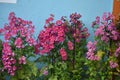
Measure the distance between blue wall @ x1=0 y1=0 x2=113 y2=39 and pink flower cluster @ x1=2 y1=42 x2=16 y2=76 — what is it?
1.71 feet

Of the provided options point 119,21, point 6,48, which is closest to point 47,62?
point 6,48

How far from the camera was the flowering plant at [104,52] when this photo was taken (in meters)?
2.26

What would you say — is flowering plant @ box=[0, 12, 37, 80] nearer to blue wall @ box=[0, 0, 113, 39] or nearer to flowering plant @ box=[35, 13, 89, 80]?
flowering plant @ box=[35, 13, 89, 80]

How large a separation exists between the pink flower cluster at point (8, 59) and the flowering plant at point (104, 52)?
0.60 metres

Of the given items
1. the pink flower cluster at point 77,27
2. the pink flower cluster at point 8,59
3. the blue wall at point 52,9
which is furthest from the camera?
the blue wall at point 52,9

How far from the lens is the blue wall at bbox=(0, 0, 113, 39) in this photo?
260cm

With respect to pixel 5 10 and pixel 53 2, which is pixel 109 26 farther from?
pixel 5 10

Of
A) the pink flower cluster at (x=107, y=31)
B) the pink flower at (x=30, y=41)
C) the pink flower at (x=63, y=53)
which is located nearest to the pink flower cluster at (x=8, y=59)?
the pink flower at (x=30, y=41)

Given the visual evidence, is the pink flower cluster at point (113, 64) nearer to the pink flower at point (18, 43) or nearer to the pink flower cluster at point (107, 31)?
the pink flower cluster at point (107, 31)

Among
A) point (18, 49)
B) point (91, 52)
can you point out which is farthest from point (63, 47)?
point (18, 49)

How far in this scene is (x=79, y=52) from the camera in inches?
92.8

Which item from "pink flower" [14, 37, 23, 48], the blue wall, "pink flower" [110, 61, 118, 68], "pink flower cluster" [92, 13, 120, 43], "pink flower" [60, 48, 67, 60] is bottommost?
"pink flower" [110, 61, 118, 68]

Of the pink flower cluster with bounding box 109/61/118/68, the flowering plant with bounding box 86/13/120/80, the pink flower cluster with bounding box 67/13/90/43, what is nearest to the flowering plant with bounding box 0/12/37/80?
the pink flower cluster with bounding box 67/13/90/43

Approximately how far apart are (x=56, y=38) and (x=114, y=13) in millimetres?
650
